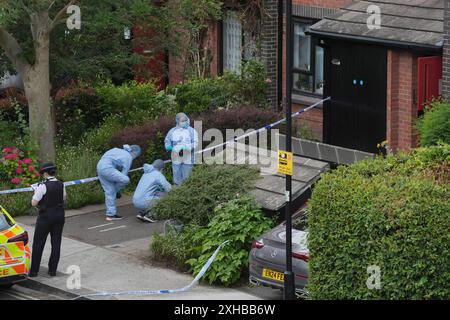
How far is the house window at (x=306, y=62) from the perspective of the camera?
72.3ft

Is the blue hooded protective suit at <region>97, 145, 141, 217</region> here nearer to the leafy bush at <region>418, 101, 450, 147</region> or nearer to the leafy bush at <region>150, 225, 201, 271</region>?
the leafy bush at <region>150, 225, 201, 271</region>

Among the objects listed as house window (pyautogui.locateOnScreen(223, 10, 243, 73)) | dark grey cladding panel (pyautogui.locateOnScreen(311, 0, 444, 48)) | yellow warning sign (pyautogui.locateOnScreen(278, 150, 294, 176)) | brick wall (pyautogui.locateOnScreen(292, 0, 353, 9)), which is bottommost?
yellow warning sign (pyautogui.locateOnScreen(278, 150, 294, 176))

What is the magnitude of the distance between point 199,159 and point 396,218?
763 centimetres

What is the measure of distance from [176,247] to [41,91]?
18.1 ft

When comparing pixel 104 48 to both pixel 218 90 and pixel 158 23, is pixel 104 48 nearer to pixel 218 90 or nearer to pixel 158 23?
pixel 158 23

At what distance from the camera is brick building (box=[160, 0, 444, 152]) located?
1877cm

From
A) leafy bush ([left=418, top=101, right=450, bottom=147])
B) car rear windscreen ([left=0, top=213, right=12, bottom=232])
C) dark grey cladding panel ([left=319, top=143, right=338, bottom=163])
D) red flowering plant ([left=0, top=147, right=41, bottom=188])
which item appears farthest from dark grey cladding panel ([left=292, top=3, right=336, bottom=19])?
car rear windscreen ([left=0, top=213, right=12, bottom=232])

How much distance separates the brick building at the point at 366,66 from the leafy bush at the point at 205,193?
441 cm

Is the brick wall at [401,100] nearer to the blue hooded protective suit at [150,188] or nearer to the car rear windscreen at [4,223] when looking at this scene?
the blue hooded protective suit at [150,188]

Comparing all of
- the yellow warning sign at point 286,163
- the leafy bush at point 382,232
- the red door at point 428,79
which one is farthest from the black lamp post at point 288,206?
the red door at point 428,79

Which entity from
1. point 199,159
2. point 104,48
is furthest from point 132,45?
point 199,159

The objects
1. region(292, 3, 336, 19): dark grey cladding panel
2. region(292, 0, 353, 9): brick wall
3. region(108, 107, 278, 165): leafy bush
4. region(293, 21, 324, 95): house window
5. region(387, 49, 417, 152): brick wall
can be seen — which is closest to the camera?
region(387, 49, 417, 152): brick wall

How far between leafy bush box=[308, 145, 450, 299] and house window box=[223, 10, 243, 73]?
38.5 feet

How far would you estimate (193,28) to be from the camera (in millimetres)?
21234
